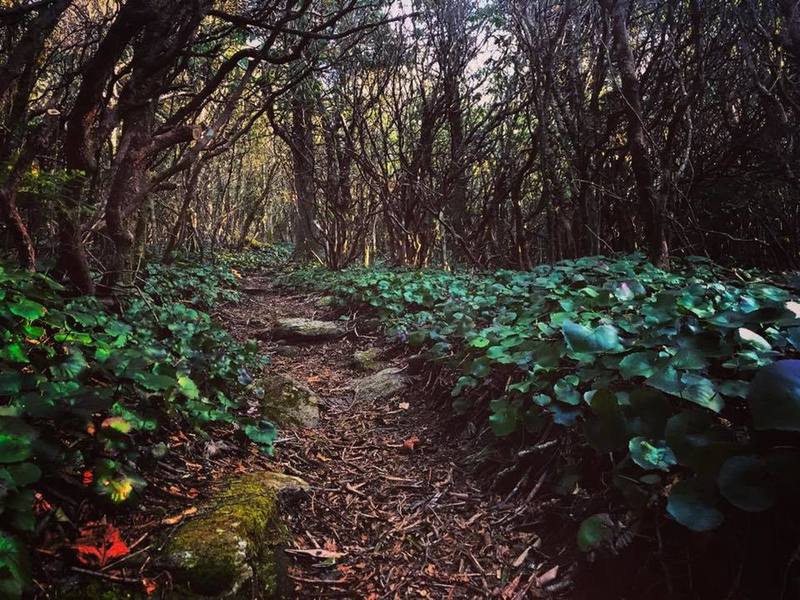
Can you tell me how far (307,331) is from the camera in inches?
198

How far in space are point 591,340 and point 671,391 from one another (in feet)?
0.96

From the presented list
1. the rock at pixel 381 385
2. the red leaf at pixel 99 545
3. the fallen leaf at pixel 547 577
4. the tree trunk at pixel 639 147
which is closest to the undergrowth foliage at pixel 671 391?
the fallen leaf at pixel 547 577

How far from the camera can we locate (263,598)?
142cm

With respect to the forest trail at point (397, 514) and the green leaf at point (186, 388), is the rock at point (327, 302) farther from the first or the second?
the green leaf at point (186, 388)

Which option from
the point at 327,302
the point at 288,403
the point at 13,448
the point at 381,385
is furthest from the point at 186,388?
the point at 327,302

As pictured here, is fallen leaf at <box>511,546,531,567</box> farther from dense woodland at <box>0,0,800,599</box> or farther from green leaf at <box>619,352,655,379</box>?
green leaf at <box>619,352,655,379</box>

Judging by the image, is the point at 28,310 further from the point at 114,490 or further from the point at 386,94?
the point at 386,94

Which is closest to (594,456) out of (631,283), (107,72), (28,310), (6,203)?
(631,283)

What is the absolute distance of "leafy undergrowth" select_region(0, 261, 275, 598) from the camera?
1087 millimetres

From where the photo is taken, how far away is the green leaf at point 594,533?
136cm

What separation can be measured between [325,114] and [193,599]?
8031 mm

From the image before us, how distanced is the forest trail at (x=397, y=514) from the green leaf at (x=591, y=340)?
0.76 metres

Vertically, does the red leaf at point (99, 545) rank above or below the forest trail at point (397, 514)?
above

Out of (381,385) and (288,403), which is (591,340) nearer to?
(288,403)
